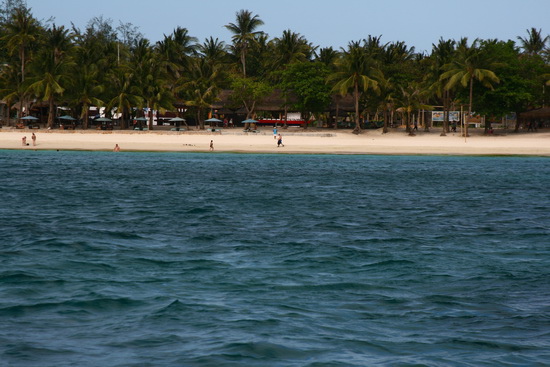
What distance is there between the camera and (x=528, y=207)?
86.3 feet

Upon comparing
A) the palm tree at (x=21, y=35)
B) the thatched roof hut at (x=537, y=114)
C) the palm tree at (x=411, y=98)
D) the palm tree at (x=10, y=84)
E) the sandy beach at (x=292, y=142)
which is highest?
the palm tree at (x=21, y=35)

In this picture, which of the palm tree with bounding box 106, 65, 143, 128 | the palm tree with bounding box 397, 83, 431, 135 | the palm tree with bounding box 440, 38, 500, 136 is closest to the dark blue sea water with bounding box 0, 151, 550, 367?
the palm tree with bounding box 440, 38, 500, 136

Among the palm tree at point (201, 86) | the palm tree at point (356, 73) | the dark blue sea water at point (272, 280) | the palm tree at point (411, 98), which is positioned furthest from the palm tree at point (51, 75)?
the dark blue sea water at point (272, 280)

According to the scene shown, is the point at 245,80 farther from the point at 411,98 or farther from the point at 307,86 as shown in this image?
the point at 411,98

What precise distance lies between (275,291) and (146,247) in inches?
213

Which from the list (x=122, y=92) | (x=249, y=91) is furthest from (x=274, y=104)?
(x=122, y=92)

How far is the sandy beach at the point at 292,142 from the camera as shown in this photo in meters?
64.8

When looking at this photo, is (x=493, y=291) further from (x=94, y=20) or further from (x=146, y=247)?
(x=94, y=20)

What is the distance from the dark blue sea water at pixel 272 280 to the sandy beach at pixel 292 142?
35424 millimetres

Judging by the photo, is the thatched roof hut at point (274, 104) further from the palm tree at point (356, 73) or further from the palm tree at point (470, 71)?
the palm tree at point (470, 71)

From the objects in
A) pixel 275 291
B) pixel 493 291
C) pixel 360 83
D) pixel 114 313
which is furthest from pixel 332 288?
pixel 360 83

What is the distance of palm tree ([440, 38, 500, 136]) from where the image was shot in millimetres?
75137

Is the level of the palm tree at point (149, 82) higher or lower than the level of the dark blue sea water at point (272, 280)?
higher

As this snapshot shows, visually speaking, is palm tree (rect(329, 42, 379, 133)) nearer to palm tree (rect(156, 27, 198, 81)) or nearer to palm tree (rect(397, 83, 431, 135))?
palm tree (rect(397, 83, 431, 135))
